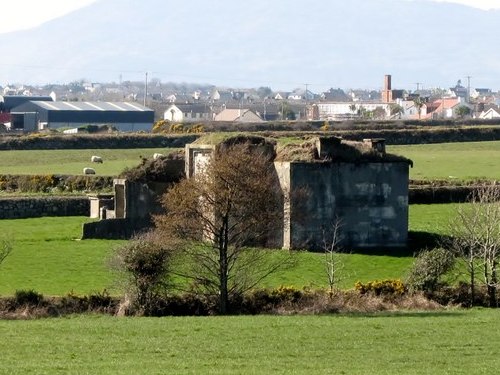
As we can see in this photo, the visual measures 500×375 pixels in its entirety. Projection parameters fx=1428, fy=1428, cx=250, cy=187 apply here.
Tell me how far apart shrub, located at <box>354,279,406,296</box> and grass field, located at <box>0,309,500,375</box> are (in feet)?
9.54

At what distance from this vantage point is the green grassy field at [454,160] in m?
66.1

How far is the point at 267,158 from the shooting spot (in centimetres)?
4606

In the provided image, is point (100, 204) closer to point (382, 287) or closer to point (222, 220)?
point (222, 220)

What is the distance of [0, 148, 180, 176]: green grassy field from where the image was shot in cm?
7038

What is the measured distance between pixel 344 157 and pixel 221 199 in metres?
10.7

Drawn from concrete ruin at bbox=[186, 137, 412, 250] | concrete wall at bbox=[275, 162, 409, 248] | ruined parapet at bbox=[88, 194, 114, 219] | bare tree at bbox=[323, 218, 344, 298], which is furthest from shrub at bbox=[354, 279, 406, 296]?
ruined parapet at bbox=[88, 194, 114, 219]

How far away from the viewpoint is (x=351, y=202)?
4681 centimetres

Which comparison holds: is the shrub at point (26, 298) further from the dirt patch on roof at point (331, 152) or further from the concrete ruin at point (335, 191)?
the dirt patch on roof at point (331, 152)

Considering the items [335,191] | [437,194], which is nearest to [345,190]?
[335,191]

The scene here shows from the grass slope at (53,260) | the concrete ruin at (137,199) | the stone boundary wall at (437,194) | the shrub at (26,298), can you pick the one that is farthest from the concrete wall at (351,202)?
the shrub at (26,298)

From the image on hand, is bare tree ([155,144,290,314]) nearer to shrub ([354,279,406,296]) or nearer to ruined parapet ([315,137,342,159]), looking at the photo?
shrub ([354,279,406,296])

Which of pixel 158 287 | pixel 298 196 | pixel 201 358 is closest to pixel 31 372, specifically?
pixel 201 358

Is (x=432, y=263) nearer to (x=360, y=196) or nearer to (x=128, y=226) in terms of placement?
(x=360, y=196)

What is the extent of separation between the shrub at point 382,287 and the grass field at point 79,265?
1731 mm
